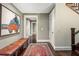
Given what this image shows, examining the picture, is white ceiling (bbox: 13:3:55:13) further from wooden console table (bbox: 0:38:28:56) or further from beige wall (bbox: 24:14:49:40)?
beige wall (bbox: 24:14:49:40)

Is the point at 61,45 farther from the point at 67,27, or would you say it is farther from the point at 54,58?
the point at 54,58

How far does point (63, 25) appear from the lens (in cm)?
470

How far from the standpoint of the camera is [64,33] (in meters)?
4.69

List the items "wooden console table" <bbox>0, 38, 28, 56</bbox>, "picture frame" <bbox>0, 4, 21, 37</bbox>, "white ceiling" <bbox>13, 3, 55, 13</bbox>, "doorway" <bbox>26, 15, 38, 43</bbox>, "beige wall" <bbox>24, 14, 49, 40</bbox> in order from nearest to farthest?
"wooden console table" <bbox>0, 38, 28, 56</bbox> < "picture frame" <bbox>0, 4, 21, 37</bbox> < "white ceiling" <bbox>13, 3, 55, 13</bbox> < "beige wall" <bbox>24, 14, 49, 40</bbox> < "doorway" <bbox>26, 15, 38, 43</bbox>

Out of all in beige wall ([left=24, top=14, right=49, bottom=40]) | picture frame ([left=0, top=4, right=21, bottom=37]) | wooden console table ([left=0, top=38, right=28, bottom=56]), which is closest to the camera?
wooden console table ([left=0, top=38, right=28, bottom=56])

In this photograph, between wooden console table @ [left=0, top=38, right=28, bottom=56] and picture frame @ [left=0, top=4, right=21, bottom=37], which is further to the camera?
picture frame @ [left=0, top=4, right=21, bottom=37]

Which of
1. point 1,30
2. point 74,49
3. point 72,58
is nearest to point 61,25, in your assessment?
point 74,49

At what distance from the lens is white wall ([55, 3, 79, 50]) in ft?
15.3

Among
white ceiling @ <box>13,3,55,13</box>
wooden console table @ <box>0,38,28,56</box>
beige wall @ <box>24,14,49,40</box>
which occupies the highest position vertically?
white ceiling @ <box>13,3,55,13</box>

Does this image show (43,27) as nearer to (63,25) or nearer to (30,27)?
(63,25)

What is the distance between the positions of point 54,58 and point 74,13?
13.8 feet

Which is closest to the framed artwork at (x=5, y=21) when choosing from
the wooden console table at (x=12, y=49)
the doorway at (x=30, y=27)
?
the wooden console table at (x=12, y=49)

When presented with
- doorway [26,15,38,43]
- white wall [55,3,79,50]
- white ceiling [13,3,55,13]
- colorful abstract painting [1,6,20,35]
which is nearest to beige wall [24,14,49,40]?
doorway [26,15,38,43]

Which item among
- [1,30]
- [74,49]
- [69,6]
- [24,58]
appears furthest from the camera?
[69,6]
